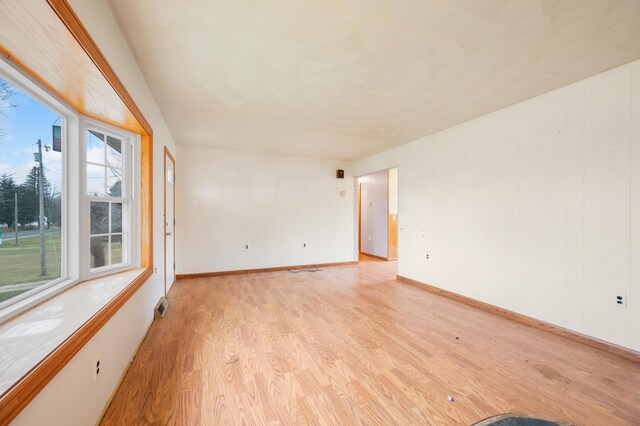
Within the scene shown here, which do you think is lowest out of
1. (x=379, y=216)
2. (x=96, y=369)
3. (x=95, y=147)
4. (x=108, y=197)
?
(x=96, y=369)

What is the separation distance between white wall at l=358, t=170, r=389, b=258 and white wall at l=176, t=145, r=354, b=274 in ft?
3.89

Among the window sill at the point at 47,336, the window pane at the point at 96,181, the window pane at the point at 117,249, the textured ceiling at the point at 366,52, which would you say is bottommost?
the window sill at the point at 47,336

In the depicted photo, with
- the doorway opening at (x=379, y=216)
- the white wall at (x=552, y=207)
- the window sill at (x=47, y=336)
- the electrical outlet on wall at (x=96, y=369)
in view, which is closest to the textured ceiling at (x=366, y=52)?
the white wall at (x=552, y=207)

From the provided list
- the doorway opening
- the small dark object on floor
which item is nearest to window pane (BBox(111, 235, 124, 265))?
the small dark object on floor

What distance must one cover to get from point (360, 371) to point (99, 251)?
2.38 m

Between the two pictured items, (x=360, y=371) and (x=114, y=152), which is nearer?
(x=360, y=371)

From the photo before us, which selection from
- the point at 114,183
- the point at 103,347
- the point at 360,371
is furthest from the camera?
Answer: the point at 114,183

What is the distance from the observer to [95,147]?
198 cm

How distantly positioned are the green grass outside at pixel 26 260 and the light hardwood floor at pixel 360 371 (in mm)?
930

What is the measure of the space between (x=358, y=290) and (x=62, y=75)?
3.95 meters

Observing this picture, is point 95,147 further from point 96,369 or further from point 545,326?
point 545,326

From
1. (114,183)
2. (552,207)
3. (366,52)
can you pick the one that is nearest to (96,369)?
(114,183)

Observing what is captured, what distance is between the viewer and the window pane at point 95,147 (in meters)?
1.91

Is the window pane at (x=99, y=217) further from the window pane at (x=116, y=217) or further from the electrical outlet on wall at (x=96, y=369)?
the electrical outlet on wall at (x=96, y=369)
